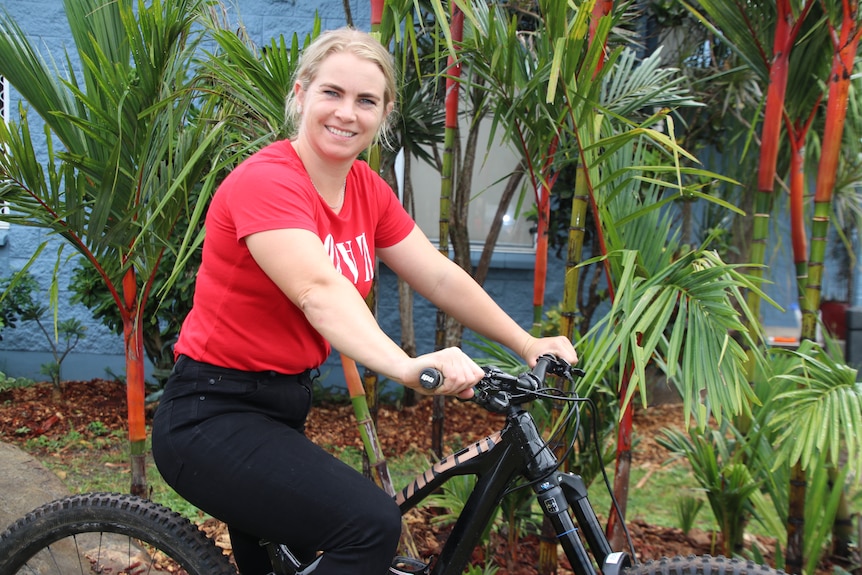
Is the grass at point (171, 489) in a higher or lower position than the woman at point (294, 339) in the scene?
lower

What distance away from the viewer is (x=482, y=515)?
1926 mm

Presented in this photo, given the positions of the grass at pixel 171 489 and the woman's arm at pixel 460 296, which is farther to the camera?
the grass at pixel 171 489

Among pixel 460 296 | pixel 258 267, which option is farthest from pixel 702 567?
pixel 258 267

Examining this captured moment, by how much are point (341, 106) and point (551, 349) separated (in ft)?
2.78

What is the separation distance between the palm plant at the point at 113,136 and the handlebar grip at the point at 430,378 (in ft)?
4.16

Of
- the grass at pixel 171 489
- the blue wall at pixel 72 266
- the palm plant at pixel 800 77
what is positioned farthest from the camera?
the blue wall at pixel 72 266

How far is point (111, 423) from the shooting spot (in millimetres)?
5102

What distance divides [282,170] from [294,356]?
1.60 feet

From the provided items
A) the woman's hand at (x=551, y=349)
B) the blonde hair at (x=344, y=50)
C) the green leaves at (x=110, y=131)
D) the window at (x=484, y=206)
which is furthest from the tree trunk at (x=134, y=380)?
the window at (x=484, y=206)

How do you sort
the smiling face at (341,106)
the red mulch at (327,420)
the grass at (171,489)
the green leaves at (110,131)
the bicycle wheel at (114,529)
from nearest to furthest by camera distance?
the smiling face at (341,106), the bicycle wheel at (114,529), the green leaves at (110,131), the grass at (171,489), the red mulch at (327,420)

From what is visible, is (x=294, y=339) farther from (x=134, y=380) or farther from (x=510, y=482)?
(x=134, y=380)

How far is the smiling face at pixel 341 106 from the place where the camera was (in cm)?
→ 195

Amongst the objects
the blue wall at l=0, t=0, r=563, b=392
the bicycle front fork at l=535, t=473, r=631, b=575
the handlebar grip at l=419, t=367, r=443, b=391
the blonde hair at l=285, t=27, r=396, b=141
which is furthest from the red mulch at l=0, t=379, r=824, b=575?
the handlebar grip at l=419, t=367, r=443, b=391

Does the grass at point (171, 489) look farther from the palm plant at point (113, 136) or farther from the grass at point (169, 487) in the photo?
the palm plant at point (113, 136)
